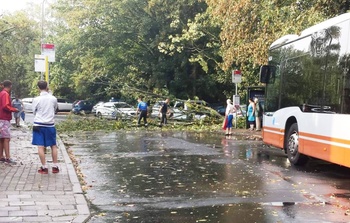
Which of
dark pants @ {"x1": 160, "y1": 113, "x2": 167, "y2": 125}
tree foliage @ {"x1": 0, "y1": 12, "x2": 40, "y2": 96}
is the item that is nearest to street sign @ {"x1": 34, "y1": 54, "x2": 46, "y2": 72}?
dark pants @ {"x1": 160, "y1": 113, "x2": 167, "y2": 125}

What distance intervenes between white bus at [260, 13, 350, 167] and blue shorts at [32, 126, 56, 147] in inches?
225

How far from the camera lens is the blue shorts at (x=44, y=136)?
30.0 ft

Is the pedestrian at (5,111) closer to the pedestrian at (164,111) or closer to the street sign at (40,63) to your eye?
the street sign at (40,63)

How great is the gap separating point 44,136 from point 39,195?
2.12 m

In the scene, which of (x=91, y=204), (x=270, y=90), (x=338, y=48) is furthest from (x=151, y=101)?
(x=91, y=204)

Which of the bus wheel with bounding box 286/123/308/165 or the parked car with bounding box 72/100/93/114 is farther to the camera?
the parked car with bounding box 72/100/93/114

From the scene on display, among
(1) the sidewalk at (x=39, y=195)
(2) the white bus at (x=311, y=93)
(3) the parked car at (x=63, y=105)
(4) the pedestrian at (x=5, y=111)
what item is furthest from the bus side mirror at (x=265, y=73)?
(3) the parked car at (x=63, y=105)

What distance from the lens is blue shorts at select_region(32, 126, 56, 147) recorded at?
30.0 feet

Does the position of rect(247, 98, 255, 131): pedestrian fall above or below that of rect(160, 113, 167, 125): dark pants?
above

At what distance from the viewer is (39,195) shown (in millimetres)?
7316

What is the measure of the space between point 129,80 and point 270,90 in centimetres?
2580

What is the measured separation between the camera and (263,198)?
24.7 feet

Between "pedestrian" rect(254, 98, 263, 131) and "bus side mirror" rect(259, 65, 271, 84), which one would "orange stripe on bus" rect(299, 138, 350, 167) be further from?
"pedestrian" rect(254, 98, 263, 131)

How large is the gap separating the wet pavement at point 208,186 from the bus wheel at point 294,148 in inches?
10.0
